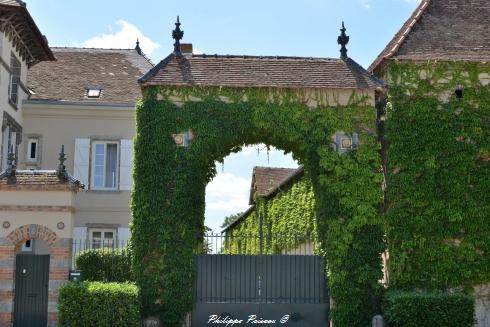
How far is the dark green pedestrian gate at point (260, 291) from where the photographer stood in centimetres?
1549

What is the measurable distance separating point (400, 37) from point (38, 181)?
9507 millimetres

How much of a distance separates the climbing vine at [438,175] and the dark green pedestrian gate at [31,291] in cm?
→ 776

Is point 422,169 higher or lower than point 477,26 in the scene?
lower

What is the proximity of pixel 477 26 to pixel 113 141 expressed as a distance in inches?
456

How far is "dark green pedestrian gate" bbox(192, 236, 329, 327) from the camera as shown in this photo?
1549cm

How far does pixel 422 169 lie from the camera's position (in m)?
16.1

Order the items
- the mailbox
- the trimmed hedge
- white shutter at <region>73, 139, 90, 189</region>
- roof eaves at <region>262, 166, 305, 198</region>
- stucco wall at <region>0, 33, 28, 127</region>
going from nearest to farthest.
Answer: the trimmed hedge
the mailbox
stucco wall at <region>0, 33, 28, 127</region>
white shutter at <region>73, 139, 90, 189</region>
roof eaves at <region>262, 166, 305, 198</region>

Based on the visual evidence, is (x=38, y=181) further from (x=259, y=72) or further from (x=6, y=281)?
(x=259, y=72)

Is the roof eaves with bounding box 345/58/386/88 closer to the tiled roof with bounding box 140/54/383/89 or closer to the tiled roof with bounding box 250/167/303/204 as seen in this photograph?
the tiled roof with bounding box 140/54/383/89

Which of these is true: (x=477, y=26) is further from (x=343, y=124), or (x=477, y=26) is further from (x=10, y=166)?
(x=10, y=166)

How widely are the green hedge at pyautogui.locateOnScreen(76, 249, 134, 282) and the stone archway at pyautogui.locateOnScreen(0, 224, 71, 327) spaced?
715mm

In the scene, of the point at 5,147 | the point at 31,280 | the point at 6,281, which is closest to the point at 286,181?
the point at 5,147

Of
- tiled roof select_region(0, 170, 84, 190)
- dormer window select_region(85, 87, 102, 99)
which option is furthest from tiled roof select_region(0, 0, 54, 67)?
tiled roof select_region(0, 170, 84, 190)

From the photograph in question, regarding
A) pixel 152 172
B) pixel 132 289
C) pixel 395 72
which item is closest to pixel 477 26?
pixel 395 72
